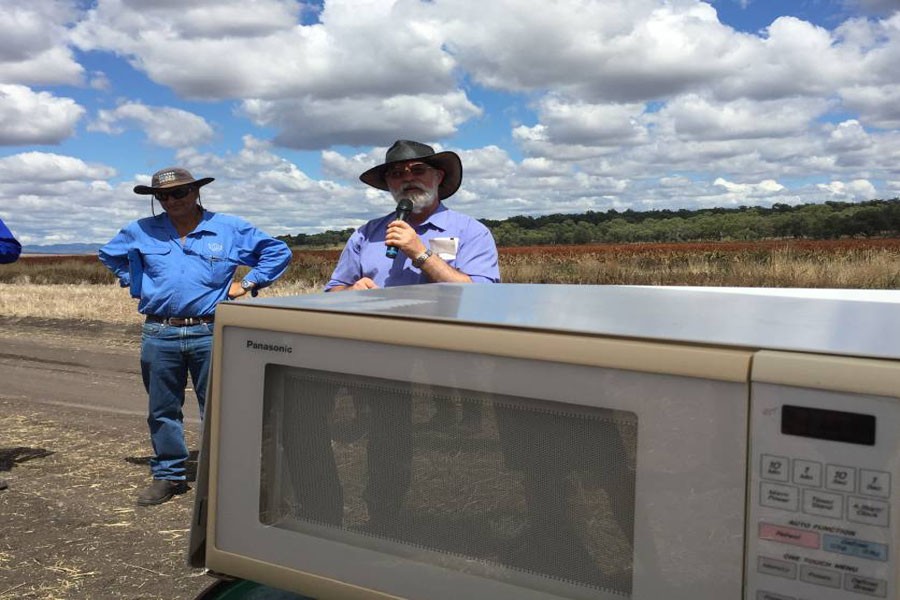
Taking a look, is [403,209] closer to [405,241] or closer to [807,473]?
[405,241]

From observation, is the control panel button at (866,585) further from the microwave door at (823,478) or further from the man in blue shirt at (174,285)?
the man in blue shirt at (174,285)

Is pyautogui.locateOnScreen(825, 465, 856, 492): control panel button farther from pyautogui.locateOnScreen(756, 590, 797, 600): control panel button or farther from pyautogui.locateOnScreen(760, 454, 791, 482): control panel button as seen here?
pyautogui.locateOnScreen(756, 590, 797, 600): control panel button

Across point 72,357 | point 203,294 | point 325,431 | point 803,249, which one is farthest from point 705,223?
point 325,431

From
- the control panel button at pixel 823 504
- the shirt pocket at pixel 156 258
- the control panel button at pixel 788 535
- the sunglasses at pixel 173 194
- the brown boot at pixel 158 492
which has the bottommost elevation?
the brown boot at pixel 158 492

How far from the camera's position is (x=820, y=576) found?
968 millimetres

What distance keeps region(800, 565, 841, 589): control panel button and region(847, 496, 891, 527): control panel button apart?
8cm

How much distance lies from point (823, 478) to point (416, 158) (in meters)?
2.46

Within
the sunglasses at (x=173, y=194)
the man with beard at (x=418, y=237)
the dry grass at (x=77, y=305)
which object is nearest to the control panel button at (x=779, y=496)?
the man with beard at (x=418, y=237)

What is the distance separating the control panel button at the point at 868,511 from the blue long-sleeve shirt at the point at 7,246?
5406mm

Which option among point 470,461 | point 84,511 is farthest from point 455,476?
point 84,511

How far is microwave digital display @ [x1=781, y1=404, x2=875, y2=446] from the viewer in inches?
36.4

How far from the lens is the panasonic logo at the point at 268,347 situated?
1428 millimetres

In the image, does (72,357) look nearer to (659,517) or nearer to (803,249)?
(659,517)

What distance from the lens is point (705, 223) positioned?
34594mm
